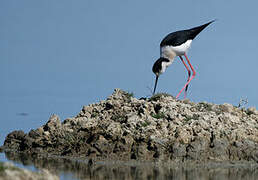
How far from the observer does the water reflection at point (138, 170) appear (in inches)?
379

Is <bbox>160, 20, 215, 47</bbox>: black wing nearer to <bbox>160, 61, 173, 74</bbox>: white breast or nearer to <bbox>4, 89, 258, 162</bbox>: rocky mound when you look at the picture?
<bbox>160, 61, 173, 74</bbox>: white breast

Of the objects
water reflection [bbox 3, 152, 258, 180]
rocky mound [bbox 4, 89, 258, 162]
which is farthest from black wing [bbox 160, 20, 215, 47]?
water reflection [bbox 3, 152, 258, 180]

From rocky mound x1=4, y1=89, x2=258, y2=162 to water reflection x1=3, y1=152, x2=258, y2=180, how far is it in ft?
1.90

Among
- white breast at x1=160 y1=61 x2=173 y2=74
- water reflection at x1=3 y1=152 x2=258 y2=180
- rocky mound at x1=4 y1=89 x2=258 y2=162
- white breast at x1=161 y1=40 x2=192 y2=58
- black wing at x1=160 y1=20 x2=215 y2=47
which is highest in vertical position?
black wing at x1=160 y1=20 x2=215 y2=47

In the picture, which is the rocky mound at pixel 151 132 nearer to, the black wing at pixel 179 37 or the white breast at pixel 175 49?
the white breast at pixel 175 49

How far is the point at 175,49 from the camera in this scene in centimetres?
1560

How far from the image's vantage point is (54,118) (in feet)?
47.3

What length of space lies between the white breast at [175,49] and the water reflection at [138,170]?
5510 mm

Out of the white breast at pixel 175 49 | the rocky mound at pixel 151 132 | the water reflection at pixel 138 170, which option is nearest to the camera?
the water reflection at pixel 138 170

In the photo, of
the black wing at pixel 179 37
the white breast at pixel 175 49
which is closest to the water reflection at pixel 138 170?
the white breast at pixel 175 49

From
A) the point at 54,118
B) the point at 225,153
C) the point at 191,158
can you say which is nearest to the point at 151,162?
the point at 191,158

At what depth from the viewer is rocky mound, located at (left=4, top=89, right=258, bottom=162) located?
A: 11766 mm

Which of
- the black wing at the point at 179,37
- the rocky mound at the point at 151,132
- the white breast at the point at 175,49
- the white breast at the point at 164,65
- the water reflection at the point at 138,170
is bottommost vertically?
the water reflection at the point at 138,170

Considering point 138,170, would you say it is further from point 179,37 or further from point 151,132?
point 179,37
